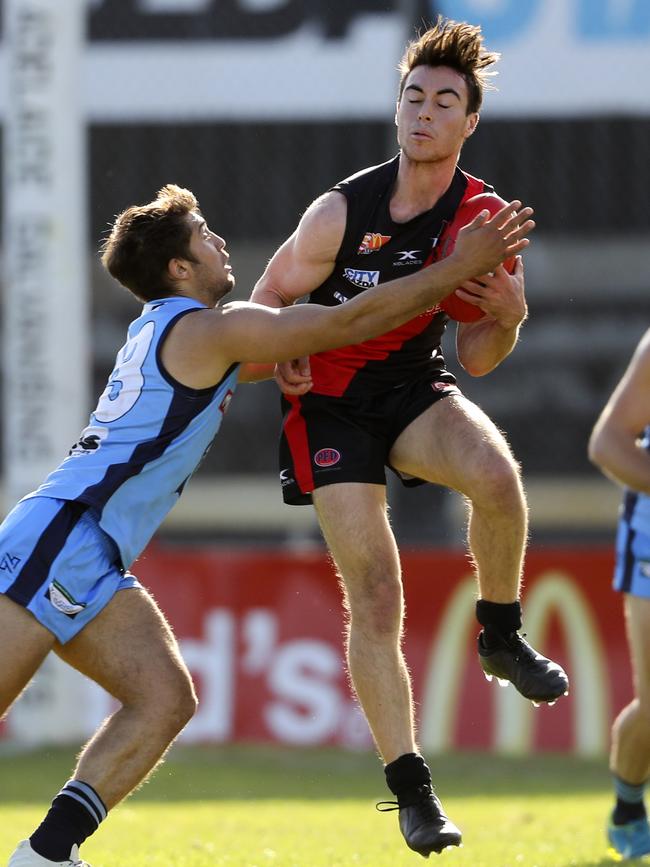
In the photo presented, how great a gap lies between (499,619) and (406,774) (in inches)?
26.3

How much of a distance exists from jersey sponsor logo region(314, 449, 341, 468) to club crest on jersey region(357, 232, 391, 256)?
0.72 meters

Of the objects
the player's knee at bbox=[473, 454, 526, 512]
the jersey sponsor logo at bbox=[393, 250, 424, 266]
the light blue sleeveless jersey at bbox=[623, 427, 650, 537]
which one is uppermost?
the jersey sponsor logo at bbox=[393, 250, 424, 266]

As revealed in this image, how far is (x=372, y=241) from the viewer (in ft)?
20.0

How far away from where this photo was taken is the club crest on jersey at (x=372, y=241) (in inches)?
240

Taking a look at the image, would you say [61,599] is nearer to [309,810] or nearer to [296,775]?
[309,810]

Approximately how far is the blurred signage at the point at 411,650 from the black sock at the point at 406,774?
537 centimetres

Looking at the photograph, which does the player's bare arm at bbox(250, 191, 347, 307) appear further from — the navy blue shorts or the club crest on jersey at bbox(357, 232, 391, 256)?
the navy blue shorts

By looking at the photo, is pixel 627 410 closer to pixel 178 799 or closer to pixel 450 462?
pixel 450 462

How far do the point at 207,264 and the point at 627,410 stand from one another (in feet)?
5.18

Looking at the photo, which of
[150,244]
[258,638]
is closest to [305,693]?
[258,638]

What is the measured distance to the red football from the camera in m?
A: 6.17

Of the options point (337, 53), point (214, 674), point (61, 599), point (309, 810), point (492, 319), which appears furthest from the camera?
point (337, 53)

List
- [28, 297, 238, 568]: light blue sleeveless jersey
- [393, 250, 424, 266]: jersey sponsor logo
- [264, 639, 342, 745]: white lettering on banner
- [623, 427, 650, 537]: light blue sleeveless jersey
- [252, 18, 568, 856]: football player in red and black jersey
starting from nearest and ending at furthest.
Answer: [28, 297, 238, 568]: light blue sleeveless jersey, [252, 18, 568, 856]: football player in red and black jersey, [393, 250, 424, 266]: jersey sponsor logo, [623, 427, 650, 537]: light blue sleeveless jersey, [264, 639, 342, 745]: white lettering on banner

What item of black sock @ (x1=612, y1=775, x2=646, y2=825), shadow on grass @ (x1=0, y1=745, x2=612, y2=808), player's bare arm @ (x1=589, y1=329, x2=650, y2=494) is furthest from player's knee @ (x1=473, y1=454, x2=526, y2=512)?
shadow on grass @ (x1=0, y1=745, x2=612, y2=808)
